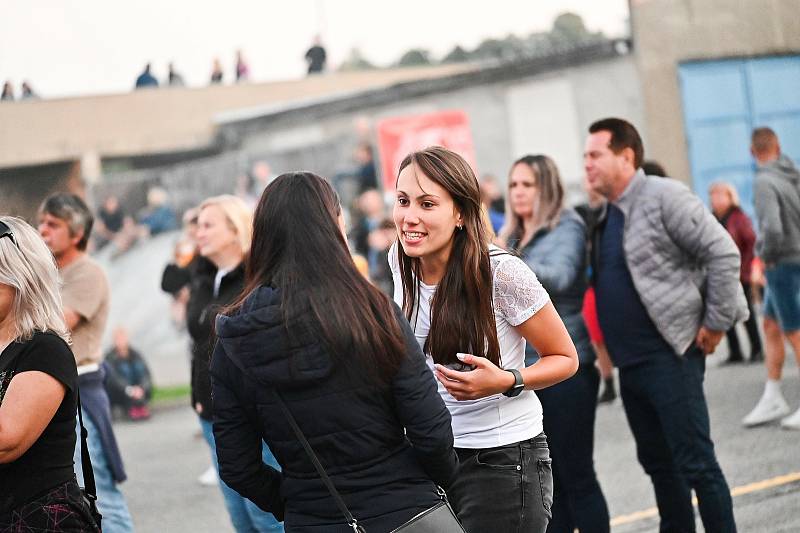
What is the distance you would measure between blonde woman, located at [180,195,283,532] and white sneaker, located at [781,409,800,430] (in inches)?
171

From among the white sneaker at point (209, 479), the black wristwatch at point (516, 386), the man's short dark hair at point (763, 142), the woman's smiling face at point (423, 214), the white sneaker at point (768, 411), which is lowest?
the white sneaker at point (768, 411)

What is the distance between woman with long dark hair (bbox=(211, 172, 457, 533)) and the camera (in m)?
2.73

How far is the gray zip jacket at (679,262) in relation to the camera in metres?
4.66

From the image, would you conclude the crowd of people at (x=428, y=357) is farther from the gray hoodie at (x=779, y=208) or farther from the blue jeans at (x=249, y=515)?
the gray hoodie at (x=779, y=208)

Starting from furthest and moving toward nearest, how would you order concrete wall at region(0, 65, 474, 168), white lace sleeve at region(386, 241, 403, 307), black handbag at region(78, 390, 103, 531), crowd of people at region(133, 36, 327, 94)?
concrete wall at region(0, 65, 474, 168), crowd of people at region(133, 36, 327, 94), white lace sleeve at region(386, 241, 403, 307), black handbag at region(78, 390, 103, 531)

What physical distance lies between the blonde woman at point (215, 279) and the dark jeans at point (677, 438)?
1.84m

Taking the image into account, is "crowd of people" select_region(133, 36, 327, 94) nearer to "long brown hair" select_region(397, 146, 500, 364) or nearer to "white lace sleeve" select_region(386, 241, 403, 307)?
"white lace sleeve" select_region(386, 241, 403, 307)

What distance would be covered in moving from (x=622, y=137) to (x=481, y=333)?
1904mm

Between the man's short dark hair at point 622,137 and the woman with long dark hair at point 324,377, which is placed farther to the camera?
the man's short dark hair at point 622,137

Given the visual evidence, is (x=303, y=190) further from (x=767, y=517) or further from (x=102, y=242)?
(x=102, y=242)

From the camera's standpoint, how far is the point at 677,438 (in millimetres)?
4641

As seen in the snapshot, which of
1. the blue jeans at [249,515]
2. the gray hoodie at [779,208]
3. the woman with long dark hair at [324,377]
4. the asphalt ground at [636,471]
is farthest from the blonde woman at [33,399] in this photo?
the gray hoodie at [779,208]

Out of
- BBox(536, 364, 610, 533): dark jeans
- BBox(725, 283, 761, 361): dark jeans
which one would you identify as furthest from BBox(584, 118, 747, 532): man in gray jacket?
BBox(725, 283, 761, 361): dark jeans

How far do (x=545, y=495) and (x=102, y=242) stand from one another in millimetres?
16381
